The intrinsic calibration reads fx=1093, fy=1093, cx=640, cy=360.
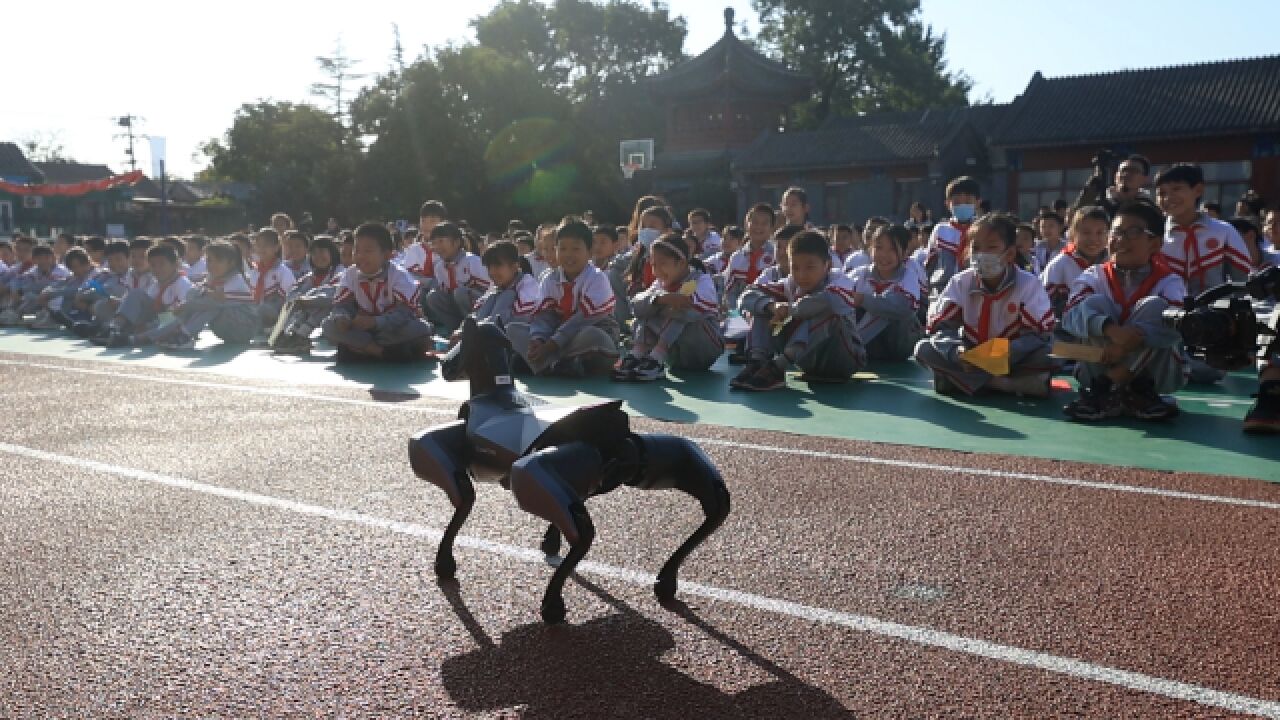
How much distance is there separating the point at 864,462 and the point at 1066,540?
1651mm

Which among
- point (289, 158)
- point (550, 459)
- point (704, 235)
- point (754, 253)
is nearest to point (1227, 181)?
point (704, 235)

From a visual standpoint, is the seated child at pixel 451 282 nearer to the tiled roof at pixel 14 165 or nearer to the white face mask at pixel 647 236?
the white face mask at pixel 647 236

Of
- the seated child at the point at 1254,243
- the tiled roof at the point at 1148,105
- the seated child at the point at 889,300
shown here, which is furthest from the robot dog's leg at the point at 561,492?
the tiled roof at the point at 1148,105

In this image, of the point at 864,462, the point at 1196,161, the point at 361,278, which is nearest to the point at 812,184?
the point at 1196,161

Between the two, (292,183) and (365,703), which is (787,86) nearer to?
(292,183)

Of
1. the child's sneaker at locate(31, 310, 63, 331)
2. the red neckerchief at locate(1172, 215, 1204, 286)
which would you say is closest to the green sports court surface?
the red neckerchief at locate(1172, 215, 1204, 286)

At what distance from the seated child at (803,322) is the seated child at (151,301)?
7.47 meters

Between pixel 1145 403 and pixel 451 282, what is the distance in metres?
9.00

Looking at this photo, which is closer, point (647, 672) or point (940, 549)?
point (647, 672)

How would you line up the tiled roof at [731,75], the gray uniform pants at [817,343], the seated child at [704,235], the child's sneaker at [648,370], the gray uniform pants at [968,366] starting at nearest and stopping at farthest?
the gray uniform pants at [968,366]
the gray uniform pants at [817,343]
the child's sneaker at [648,370]
the seated child at [704,235]
the tiled roof at [731,75]

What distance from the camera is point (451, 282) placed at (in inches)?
547

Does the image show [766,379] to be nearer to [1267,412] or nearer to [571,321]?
[571,321]

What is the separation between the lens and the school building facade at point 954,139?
26.9m

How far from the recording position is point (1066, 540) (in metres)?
4.36
